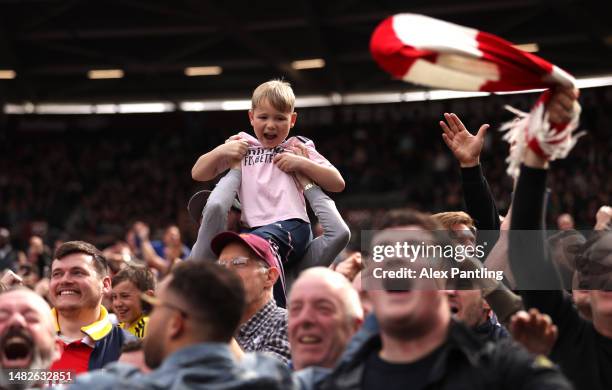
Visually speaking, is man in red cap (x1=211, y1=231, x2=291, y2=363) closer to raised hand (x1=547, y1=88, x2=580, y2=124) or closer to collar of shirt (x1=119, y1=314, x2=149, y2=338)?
raised hand (x1=547, y1=88, x2=580, y2=124)

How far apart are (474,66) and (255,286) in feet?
4.98

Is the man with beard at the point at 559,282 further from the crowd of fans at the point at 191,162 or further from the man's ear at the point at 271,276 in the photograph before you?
the crowd of fans at the point at 191,162

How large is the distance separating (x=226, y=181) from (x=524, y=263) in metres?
1.91

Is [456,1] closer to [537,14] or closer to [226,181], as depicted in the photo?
[537,14]

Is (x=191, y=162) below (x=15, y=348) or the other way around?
the other way around

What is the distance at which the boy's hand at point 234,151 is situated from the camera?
4688 millimetres

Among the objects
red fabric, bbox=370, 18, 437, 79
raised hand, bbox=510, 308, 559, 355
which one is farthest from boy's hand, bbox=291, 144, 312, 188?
raised hand, bbox=510, 308, 559, 355

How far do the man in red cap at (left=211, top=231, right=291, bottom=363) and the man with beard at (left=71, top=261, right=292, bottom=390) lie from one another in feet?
3.62

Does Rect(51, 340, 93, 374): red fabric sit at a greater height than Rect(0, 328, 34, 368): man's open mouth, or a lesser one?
lesser

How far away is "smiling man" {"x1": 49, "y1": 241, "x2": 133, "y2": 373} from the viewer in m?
4.60

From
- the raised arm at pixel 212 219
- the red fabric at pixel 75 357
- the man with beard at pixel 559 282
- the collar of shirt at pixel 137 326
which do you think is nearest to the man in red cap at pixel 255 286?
the raised arm at pixel 212 219

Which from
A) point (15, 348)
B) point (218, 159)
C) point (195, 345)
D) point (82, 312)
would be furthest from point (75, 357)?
point (195, 345)

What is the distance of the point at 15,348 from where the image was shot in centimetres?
326

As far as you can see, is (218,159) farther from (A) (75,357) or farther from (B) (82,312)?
(A) (75,357)
